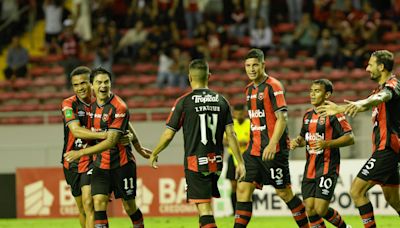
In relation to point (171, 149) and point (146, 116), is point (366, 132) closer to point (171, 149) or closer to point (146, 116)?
point (171, 149)

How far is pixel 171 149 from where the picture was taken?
18172 mm

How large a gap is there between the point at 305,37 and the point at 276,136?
39.7 feet

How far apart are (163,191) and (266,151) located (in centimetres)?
702

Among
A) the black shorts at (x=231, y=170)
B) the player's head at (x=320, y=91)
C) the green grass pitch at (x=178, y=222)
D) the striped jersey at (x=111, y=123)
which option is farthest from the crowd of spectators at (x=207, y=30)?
the striped jersey at (x=111, y=123)

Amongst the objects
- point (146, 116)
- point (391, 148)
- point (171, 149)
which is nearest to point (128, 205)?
point (391, 148)

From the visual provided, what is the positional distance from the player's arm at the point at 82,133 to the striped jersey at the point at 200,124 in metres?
0.88

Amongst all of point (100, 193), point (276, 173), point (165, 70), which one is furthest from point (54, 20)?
point (276, 173)

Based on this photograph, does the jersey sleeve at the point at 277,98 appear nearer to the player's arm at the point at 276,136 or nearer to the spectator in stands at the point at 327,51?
the player's arm at the point at 276,136

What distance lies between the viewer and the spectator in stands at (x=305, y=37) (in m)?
22.1

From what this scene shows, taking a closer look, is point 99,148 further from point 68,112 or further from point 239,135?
point 239,135

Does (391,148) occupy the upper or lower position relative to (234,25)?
lower

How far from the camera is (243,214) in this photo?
10.6 meters

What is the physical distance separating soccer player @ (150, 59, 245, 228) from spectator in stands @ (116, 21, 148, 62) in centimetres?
1323

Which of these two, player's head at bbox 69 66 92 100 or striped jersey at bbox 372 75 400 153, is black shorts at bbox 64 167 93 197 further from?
striped jersey at bbox 372 75 400 153
